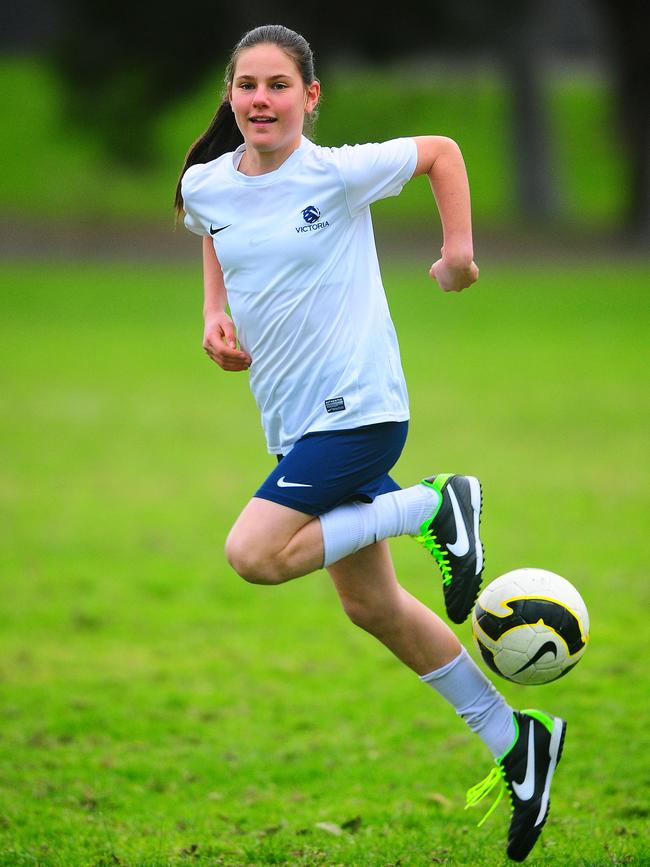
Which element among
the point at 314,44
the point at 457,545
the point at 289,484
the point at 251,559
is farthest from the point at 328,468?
the point at 314,44

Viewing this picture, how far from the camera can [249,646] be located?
25.0ft

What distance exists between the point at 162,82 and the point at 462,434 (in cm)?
2307

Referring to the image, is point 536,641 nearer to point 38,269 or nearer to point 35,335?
point 35,335

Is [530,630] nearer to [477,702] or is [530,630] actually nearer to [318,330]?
[477,702]

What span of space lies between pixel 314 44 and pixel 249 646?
27.8m

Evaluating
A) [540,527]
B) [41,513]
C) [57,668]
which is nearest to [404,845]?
[57,668]

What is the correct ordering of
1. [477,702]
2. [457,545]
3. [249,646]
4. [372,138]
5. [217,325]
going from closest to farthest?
[457,545]
[217,325]
[477,702]
[249,646]
[372,138]

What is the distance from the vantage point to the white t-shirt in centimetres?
434

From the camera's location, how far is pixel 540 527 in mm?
10227

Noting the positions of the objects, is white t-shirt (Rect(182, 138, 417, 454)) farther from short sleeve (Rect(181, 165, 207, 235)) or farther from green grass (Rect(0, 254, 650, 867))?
green grass (Rect(0, 254, 650, 867))

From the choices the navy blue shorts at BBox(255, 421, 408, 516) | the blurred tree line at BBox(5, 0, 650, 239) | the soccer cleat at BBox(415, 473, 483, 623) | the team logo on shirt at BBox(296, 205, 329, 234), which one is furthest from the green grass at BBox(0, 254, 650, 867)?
the blurred tree line at BBox(5, 0, 650, 239)

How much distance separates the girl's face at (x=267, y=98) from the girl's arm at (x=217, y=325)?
54cm

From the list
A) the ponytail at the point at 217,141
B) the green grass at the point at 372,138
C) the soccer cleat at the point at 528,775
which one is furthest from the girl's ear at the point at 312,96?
the green grass at the point at 372,138

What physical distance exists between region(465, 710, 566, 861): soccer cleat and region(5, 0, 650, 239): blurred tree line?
2962cm
